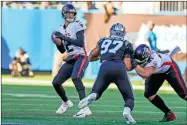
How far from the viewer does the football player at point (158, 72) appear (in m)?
10.1

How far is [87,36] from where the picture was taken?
22266 millimetres

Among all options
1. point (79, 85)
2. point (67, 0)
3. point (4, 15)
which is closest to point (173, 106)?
point (79, 85)

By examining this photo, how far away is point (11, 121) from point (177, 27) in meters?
12.7

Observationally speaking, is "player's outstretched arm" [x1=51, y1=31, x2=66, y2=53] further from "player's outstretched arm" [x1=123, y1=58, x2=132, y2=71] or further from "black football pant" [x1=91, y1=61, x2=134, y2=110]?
"player's outstretched arm" [x1=123, y1=58, x2=132, y2=71]

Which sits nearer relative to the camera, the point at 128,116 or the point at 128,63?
the point at 128,116

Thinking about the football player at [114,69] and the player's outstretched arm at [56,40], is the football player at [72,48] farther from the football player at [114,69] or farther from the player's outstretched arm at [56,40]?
the football player at [114,69]

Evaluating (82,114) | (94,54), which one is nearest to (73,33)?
(94,54)

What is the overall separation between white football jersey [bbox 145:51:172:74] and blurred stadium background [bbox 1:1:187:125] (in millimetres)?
2483

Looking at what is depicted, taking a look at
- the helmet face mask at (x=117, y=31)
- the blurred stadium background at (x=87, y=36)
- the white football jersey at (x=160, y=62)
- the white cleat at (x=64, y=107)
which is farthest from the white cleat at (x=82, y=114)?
the blurred stadium background at (x=87, y=36)

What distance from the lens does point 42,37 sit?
960 inches

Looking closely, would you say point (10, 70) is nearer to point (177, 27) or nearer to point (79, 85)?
point (177, 27)

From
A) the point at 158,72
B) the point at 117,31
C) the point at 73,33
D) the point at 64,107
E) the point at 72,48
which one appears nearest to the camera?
the point at 117,31

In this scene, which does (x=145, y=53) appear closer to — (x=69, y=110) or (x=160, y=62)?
(x=160, y=62)

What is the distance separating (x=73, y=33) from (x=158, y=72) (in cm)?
150
